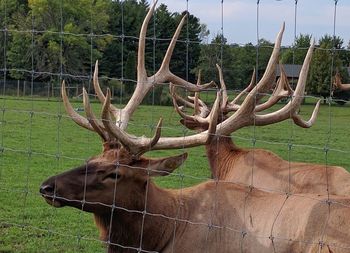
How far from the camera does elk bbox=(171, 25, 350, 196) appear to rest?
6359mm

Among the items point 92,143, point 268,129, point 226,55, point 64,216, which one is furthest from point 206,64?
point 268,129

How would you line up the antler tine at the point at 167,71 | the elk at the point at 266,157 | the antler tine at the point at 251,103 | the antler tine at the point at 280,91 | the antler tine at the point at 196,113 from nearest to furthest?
the antler tine at the point at 251,103 < the elk at the point at 266,157 < the antler tine at the point at 167,71 < the antler tine at the point at 280,91 < the antler tine at the point at 196,113

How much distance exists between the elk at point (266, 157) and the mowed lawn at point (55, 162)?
224mm

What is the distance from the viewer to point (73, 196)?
5496 mm

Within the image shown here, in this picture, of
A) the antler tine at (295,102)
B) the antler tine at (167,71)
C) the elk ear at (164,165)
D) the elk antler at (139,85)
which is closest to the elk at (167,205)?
the elk ear at (164,165)

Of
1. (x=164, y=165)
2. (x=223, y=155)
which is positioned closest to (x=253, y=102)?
(x=164, y=165)

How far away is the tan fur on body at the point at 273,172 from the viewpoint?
7.34 metres

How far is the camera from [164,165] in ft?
18.5

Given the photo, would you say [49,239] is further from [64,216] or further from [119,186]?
[119,186]

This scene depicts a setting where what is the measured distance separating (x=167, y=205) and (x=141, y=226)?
0.99 ft

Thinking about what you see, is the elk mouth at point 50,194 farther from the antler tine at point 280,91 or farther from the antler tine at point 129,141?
the antler tine at point 280,91

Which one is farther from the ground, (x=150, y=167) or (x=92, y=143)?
(x=150, y=167)

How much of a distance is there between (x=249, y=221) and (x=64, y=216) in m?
4.08

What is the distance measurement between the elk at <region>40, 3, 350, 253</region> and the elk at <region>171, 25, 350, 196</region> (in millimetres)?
437
